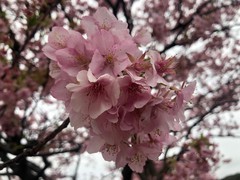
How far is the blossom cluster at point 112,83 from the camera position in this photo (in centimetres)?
121

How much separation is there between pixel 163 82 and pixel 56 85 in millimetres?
379

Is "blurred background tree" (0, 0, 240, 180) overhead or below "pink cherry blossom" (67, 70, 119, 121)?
overhead

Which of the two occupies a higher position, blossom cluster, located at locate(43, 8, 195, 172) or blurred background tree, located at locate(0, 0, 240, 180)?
blurred background tree, located at locate(0, 0, 240, 180)

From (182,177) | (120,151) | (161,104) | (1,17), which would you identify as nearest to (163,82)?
(161,104)

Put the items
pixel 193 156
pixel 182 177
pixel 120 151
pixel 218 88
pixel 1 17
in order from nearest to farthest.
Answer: pixel 120 151 → pixel 1 17 → pixel 193 156 → pixel 182 177 → pixel 218 88

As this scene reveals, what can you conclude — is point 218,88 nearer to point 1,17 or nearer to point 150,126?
point 1,17

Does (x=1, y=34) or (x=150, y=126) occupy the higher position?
(x=1, y=34)

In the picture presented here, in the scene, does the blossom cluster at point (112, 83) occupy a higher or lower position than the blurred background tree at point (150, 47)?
lower

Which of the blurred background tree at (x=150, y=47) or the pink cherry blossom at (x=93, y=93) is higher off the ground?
the blurred background tree at (x=150, y=47)

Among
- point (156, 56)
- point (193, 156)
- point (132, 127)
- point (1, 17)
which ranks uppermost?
point (1, 17)

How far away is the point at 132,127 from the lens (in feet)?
4.20

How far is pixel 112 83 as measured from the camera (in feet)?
3.91

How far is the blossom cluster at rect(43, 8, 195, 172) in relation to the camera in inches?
47.5

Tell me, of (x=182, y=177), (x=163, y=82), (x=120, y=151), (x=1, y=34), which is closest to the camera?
(x=163, y=82)
